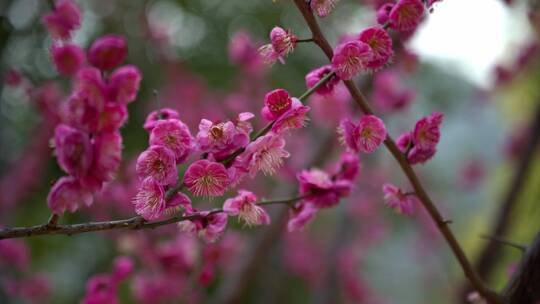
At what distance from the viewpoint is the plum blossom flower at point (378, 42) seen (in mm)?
671

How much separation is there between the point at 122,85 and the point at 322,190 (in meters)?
0.36

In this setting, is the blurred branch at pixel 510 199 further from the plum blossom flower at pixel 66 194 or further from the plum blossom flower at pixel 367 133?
the plum blossom flower at pixel 66 194

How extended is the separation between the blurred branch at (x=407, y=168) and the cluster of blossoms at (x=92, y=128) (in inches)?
8.7

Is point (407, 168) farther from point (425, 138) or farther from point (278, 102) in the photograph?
point (278, 102)

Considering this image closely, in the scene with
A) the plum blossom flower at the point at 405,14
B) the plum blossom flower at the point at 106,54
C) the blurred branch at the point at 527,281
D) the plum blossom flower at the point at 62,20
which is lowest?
the blurred branch at the point at 527,281

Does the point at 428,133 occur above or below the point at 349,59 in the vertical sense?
below

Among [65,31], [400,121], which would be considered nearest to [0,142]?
[65,31]

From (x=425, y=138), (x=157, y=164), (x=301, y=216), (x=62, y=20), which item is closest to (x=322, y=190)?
(x=301, y=216)

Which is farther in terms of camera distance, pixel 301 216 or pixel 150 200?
pixel 301 216

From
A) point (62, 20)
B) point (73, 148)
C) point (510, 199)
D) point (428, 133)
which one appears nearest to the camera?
point (73, 148)

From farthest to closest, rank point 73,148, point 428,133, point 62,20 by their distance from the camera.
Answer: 1. point 62,20
2. point 428,133
3. point 73,148

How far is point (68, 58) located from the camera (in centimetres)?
81

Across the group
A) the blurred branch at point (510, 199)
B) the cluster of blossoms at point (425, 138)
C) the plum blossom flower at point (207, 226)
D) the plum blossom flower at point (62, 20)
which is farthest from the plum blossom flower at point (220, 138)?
the blurred branch at point (510, 199)

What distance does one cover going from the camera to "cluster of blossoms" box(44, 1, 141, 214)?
52 centimetres
